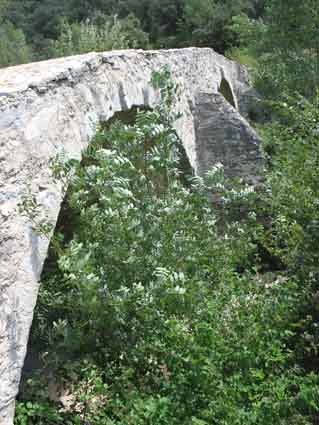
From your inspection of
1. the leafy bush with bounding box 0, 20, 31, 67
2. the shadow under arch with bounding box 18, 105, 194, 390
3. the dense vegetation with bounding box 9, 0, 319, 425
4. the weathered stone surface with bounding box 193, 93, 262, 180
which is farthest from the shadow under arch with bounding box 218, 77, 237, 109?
the dense vegetation with bounding box 9, 0, 319, 425

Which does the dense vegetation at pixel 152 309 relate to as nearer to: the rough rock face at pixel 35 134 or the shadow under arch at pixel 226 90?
the rough rock face at pixel 35 134

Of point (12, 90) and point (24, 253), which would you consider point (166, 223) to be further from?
point (12, 90)

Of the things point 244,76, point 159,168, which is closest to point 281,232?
point 159,168

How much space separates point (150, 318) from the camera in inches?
92.9

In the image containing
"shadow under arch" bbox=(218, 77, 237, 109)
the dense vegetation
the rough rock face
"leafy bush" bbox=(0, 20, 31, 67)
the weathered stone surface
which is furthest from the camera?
"leafy bush" bbox=(0, 20, 31, 67)

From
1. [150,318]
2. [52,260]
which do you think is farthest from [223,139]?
[150,318]

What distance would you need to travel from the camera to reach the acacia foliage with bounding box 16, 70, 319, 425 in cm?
229

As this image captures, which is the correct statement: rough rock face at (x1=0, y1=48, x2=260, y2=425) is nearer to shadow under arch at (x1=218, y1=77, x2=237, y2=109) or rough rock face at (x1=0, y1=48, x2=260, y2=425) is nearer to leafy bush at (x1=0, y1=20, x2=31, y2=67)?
shadow under arch at (x1=218, y1=77, x2=237, y2=109)

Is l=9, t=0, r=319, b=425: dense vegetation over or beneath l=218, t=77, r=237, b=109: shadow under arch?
over

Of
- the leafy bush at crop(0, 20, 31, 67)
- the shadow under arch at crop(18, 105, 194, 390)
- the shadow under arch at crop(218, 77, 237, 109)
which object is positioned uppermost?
the shadow under arch at crop(18, 105, 194, 390)

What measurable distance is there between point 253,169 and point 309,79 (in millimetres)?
2221

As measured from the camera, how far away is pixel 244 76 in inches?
455

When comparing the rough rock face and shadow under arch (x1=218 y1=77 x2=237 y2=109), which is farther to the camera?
shadow under arch (x1=218 y1=77 x2=237 y2=109)

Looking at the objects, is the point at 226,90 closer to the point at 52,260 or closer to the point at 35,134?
the point at 52,260
